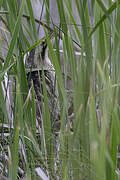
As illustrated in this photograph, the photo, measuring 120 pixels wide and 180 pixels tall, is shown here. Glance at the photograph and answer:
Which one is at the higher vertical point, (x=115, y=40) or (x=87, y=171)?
(x=115, y=40)

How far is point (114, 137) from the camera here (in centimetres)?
32

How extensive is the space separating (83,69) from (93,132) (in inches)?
6.5

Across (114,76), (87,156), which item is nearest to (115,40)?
(114,76)

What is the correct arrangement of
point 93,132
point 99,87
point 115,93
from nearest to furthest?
point 93,132 < point 115,93 < point 99,87

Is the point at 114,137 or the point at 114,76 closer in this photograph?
the point at 114,137

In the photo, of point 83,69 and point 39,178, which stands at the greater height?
point 83,69

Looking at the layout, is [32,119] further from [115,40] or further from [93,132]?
[93,132]

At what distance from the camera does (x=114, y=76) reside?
491 millimetres

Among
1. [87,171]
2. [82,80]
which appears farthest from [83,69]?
[87,171]

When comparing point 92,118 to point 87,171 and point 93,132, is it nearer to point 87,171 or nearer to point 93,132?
point 93,132

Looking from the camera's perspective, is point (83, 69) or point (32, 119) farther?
point (32, 119)

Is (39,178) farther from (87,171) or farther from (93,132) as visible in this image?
(93,132)

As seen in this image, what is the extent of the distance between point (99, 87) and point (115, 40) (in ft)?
0.26

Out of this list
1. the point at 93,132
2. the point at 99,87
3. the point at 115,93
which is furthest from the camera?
the point at 99,87
